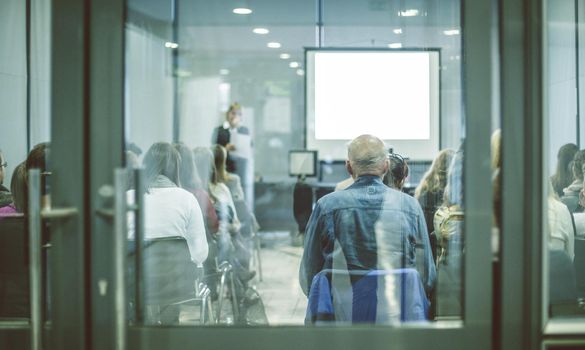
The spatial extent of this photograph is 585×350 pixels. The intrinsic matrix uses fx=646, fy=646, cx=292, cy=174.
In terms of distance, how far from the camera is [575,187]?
7.27 feet

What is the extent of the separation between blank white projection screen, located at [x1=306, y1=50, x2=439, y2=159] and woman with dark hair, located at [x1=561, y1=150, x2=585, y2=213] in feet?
1.53

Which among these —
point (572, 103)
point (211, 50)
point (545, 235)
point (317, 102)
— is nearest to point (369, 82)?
point (317, 102)

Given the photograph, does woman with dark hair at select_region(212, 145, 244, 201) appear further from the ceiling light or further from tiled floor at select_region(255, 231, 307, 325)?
the ceiling light

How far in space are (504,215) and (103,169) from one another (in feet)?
3.67

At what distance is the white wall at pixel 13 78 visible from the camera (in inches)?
78.3

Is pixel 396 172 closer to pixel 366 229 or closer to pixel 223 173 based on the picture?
pixel 366 229

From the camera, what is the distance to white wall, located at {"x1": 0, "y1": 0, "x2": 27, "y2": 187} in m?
1.99

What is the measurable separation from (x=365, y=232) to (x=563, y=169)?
936mm

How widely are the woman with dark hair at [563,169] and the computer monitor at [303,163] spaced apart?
4736mm

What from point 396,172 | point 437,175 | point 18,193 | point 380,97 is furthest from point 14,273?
point 380,97

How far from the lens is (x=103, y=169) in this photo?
1790 mm

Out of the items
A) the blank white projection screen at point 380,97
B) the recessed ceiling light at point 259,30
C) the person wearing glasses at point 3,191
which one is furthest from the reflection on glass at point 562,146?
the recessed ceiling light at point 259,30

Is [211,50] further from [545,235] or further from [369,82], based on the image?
[545,235]

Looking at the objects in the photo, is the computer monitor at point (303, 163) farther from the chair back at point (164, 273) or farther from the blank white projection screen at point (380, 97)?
the chair back at point (164, 273)
